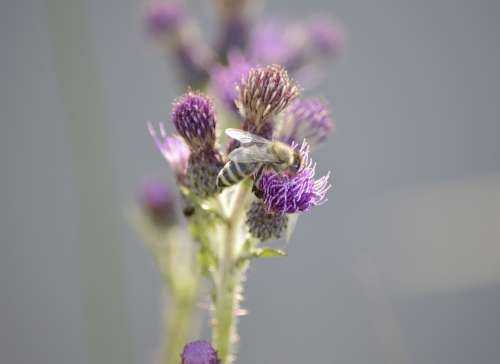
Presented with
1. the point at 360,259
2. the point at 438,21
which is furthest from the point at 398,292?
the point at 438,21

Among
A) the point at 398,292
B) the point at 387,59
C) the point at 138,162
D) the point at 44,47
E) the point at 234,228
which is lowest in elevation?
the point at 234,228

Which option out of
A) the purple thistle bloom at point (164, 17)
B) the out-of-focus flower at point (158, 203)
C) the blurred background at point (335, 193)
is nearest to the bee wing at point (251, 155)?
the out-of-focus flower at point (158, 203)

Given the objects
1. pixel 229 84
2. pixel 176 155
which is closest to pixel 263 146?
pixel 176 155

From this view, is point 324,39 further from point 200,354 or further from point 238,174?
point 200,354

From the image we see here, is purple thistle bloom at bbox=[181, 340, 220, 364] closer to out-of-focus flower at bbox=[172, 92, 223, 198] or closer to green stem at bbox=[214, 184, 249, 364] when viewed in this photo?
green stem at bbox=[214, 184, 249, 364]

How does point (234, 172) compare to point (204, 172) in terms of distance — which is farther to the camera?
point (204, 172)

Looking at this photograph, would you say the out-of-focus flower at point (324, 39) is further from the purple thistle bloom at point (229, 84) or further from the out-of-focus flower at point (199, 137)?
the out-of-focus flower at point (199, 137)

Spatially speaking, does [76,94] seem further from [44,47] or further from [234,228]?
[44,47]
